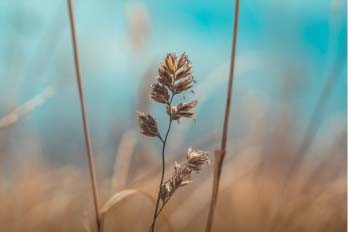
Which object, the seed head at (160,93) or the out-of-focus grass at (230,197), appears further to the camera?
the out-of-focus grass at (230,197)

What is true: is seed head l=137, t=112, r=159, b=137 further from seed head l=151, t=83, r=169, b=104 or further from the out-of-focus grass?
the out-of-focus grass

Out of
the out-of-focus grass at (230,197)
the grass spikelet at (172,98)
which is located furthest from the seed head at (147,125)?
the out-of-focus grass at (230,197)

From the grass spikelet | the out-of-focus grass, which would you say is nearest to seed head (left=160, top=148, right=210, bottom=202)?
the grass spikelet

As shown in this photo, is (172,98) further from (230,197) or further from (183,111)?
(230,197)

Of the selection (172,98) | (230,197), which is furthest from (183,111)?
(230,197)

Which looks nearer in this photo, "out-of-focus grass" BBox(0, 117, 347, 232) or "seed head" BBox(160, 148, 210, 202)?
"seed head" BBox(160, 148, 210, 202)

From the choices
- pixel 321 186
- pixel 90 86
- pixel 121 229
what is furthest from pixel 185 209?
pixel 90 86

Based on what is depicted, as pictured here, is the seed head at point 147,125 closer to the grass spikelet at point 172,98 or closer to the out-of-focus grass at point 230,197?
the grass spikelet at point 172,98

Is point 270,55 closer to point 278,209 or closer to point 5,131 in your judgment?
point 278,209

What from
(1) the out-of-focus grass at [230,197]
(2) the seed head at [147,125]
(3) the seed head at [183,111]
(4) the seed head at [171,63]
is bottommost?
(1) the out-of-focus grass at [230,197]
